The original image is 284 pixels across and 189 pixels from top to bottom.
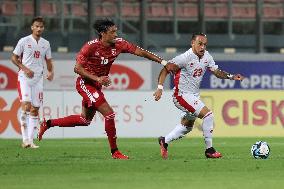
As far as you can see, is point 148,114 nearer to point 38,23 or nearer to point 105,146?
point 105,146

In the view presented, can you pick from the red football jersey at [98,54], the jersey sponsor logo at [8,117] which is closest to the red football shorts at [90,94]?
the red football jersey at [98,54]

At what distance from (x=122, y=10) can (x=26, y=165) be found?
11.2m

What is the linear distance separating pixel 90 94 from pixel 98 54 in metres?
0.56

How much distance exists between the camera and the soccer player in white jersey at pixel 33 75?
17172 millimetres

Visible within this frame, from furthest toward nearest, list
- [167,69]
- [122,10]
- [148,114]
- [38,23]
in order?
[122,10], [148,114], [38,23], [167,69]

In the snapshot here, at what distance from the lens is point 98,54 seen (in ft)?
46.3

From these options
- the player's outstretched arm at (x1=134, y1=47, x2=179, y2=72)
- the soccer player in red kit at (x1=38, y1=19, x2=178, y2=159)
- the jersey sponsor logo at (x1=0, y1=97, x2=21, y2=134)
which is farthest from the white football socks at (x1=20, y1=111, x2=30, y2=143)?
the player's outstretched arm at (x1=134, y1=47, x2=179, y2=72)

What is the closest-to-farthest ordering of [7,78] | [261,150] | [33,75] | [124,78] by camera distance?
[261,150] < [33,75] < [7,78] < [124,78]

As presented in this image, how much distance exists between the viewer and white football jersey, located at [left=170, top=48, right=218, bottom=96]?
14578 mm

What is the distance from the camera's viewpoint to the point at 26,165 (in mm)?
12789

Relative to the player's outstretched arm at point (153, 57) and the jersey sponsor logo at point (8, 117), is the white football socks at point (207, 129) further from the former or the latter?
the jersey sponsor logo at point (8, 117)

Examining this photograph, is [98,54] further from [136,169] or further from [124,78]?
[124,78]

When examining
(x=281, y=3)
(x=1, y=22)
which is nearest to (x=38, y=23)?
(x=1, y=22)

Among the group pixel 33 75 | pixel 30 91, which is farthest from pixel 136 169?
pixel 30 91
